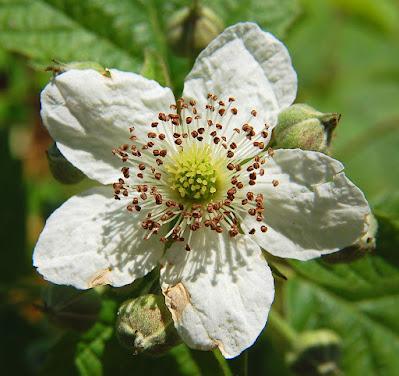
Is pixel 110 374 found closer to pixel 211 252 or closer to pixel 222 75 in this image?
pixel 211 252

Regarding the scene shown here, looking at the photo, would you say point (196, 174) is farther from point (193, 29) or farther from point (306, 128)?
point (193, 29)

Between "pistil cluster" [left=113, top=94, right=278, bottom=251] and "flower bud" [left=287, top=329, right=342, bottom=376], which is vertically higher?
"pistil cluster" [left=113, top=94, right=278, bottom=251]

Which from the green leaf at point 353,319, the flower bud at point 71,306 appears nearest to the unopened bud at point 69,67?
the flower bud at point 71,306

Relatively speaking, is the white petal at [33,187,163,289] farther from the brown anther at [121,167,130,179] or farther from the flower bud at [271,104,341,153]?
the flower bud at [271,104,341,153]

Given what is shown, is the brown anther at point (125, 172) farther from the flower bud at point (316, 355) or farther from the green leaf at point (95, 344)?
the flower bud at point (316, 355)

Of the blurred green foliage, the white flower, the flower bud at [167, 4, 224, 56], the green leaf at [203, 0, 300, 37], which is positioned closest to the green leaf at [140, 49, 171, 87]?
the blurred green foliage
